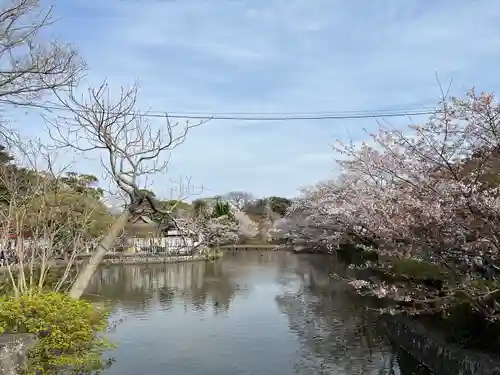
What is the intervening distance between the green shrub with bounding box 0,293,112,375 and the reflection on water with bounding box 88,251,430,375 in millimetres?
1788

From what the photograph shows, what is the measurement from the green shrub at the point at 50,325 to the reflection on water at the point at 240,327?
1.79m

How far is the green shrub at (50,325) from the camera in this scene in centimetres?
585

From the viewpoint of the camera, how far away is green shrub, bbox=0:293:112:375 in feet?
19.2

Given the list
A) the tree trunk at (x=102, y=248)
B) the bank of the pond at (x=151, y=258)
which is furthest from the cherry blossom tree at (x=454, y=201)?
the bank of the pond at (x=151, y=258)

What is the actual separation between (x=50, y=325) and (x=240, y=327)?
5811mm

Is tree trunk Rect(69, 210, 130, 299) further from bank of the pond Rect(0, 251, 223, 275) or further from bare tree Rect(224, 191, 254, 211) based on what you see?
bare tree Rect(224, 191, 254, 211)

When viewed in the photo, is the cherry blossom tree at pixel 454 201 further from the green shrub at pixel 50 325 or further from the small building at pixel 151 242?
the small building at pixel 151 242

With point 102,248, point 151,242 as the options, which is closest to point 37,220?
point 102,248

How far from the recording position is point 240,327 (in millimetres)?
11219

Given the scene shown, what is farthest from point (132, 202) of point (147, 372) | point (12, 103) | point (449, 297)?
point (449, 297)

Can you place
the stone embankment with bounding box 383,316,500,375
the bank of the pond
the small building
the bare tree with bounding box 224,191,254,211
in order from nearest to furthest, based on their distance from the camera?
the stone embankment with bounding box 383,316,500,375, the bank of the pond, the small building, the bare tree with bounding box 224,191,254,211

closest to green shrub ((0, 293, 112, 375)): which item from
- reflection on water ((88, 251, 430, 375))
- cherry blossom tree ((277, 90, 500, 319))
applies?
reflection on water ((88, 251, 430, 375))

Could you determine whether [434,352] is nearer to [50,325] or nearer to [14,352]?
[50,325]

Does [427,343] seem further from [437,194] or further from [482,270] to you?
[437,194]
